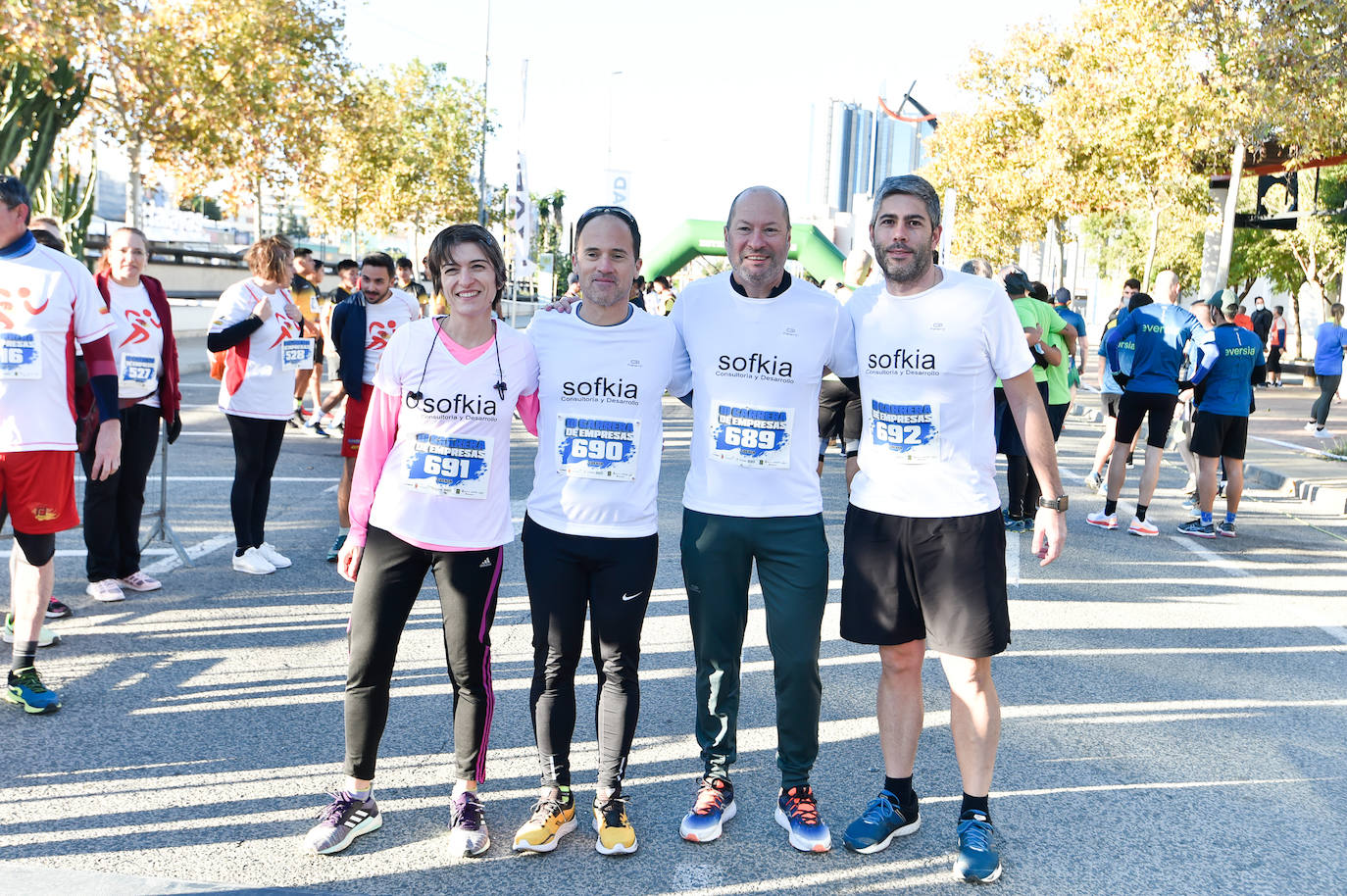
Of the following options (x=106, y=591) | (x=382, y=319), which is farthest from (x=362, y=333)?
(x=106, y=591)

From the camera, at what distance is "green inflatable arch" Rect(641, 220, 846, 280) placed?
28.2 m

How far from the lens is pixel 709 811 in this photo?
371cm

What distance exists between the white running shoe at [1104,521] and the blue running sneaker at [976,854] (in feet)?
22.3

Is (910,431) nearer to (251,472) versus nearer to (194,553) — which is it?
(251,472)

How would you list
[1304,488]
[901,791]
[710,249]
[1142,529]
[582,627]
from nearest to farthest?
[582,627] → [901,791] → [1142,529] → [1304,488] → [710,249]

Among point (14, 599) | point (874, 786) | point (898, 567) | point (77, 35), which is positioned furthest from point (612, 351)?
point (77, 35)

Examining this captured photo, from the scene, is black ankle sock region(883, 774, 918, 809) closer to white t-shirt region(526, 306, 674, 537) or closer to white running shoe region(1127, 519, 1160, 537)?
white t-shirt region(526, 306, 674, 537)

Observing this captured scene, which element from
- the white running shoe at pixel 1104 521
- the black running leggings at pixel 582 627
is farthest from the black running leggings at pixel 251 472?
the white running shoe at pixel 1104 521

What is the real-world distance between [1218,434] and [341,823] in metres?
8.14

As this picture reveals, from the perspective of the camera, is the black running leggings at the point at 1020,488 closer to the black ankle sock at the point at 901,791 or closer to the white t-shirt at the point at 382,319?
the white t-shirt at the point at 382,319

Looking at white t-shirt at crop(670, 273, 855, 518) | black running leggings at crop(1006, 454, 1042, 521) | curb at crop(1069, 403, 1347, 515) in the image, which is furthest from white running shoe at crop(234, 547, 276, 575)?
curb at crop(1069, 403, 1347, 515)

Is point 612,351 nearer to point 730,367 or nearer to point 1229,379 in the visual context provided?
point 730,367

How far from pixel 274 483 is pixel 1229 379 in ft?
26.9

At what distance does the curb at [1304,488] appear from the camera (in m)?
11.8
